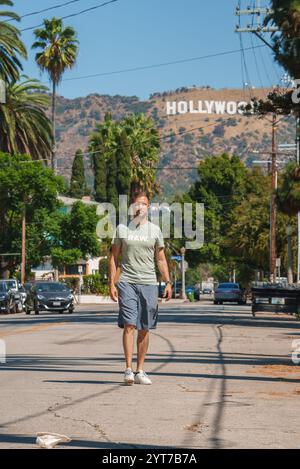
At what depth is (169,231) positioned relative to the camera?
10644 cm

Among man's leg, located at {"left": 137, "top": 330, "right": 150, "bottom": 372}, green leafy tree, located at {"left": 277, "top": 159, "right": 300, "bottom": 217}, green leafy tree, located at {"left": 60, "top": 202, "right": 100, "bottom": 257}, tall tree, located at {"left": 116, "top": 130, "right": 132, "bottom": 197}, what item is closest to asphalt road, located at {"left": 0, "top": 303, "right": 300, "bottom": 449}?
man's leg, located at {"left": 137, "top": 330, "right": 150, "bottom": 372}

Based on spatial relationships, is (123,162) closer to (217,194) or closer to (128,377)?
(217,194)

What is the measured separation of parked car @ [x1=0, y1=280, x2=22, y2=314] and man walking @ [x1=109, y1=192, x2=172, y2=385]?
37785 mm

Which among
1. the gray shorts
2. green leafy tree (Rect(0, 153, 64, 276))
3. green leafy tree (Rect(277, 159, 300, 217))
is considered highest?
green leafy tree (Rect(0, 153, 64, 276))

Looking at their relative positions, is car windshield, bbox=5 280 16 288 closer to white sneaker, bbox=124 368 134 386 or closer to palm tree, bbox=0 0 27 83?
palm tree, bbox=0 0 27 83

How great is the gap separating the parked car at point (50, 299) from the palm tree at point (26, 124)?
16427 millimetres

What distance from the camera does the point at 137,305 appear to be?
1330cm

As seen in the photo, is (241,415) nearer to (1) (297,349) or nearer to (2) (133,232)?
(2) (133,232)

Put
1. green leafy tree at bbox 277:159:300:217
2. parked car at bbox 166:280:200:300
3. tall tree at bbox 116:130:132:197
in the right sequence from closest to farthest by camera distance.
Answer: green leafy tree at bbox 277:159:300:217 → tall tree at bbox 116:130:132:197 → parked car at bbox 166:280:200:300

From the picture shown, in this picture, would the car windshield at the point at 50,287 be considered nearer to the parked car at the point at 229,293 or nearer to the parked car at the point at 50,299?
the parked car at the point at 50,299

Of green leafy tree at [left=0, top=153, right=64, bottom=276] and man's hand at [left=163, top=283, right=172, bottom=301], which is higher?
green leafy tree at [left=0, top=153, right=64, bottom=276]

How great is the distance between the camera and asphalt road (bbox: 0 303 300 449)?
866 centimetres

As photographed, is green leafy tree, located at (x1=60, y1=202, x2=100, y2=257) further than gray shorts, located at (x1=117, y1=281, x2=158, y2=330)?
Yes

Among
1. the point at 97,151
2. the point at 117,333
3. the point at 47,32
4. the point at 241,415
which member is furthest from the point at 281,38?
the point at 97,151
